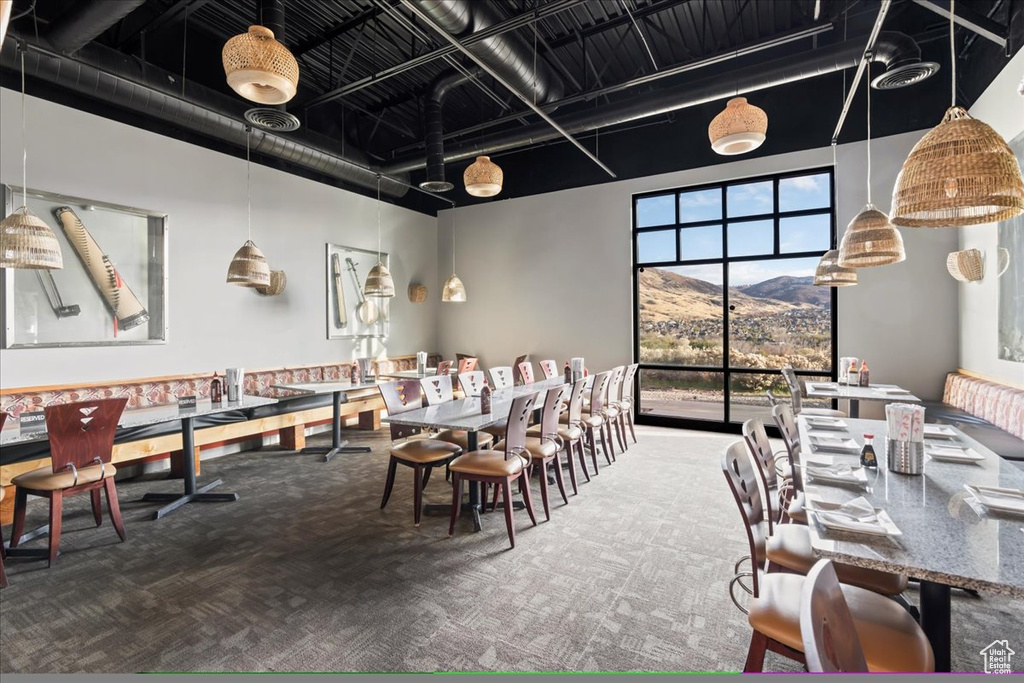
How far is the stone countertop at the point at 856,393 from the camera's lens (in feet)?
14.5

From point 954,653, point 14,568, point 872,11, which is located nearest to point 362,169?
point 14,568

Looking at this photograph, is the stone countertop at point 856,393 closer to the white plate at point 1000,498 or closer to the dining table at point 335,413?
the white plate at point 1000,498

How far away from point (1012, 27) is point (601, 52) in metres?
3.86

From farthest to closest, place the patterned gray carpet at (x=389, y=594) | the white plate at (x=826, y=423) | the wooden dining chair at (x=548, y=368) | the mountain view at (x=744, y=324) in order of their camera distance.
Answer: the wooden dining chair at (x=548, y=368) < the mountain view at (x=744, y=324) < the white plate at (x=826, y=423) < the patterned gray carpet at (x=389, y=594)

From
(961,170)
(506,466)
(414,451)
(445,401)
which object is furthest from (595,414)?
(961,170)

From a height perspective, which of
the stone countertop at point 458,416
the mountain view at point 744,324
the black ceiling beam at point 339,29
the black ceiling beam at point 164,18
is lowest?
the stone countertop at point 458,416

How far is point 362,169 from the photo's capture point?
7.00 m

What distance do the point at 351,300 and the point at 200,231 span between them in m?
2.35

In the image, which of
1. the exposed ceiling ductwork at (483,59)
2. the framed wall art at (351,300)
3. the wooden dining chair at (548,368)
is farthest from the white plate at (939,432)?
the framed wall art at (351,300)

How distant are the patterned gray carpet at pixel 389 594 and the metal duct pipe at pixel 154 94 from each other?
12.4ft

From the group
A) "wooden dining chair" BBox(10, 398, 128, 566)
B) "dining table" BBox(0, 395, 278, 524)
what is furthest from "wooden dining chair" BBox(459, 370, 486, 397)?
"wooden dining chair" BBox(10, 398, 128, 566)

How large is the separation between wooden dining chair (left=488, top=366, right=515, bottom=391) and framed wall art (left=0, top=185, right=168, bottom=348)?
149 inches

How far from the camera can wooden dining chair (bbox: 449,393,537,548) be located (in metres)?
3.20

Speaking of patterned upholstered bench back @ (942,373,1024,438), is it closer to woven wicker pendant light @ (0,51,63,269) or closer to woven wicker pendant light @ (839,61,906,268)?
woven wicker pendant light @ (839,61,906,268)
